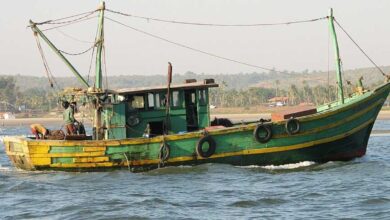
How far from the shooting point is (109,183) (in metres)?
19.5

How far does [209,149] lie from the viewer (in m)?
20.8

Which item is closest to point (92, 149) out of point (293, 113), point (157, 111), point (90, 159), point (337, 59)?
point (90, 159)

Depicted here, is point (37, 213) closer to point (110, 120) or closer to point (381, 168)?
point (110, 120)

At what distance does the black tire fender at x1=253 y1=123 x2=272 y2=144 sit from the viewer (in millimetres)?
20609

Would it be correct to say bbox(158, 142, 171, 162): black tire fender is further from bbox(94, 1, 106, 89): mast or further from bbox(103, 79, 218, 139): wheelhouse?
bbox(94, 1, 106, 89): mast

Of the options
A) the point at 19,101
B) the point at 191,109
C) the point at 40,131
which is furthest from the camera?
the point at 19,101

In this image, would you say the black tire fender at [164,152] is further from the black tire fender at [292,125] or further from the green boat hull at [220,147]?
the black tire fender at [292,125]

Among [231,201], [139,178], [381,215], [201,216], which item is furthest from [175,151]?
[381,215]

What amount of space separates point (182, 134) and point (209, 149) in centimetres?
88

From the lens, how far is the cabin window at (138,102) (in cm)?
2212

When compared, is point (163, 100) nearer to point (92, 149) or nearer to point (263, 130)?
point (92, 149)

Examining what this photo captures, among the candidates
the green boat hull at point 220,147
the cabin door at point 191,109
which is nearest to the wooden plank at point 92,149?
the green boat hull at point 220,147

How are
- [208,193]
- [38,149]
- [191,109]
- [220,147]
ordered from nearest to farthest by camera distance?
[208,193], [220,147], [38,149], [191,109]

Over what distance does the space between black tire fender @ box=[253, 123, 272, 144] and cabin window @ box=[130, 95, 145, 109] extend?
3.69m
